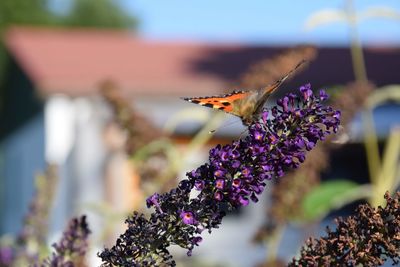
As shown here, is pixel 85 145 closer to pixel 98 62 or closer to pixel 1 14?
pixel 98 62

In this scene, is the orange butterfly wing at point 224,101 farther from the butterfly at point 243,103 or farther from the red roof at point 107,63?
the red roof at point 107,63

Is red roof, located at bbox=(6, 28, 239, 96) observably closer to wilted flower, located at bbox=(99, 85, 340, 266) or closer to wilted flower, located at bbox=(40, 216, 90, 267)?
wilted flower, located at bbox=(40, 216, 90, 267)

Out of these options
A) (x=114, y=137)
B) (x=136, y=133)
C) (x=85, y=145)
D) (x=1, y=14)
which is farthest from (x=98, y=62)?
(x=1, y=14)

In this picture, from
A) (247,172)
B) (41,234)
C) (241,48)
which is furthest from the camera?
(241,48)

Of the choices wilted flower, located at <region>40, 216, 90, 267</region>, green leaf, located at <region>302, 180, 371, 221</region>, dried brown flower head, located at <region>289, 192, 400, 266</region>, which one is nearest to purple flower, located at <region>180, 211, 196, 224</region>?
dried brown flower head, located at <region>289, 192, 400, 266</region>

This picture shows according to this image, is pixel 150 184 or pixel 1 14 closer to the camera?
pixel 150 184

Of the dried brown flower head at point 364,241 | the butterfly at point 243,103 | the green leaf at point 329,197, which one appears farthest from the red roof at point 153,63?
the dried brown flower head at point 364,241
